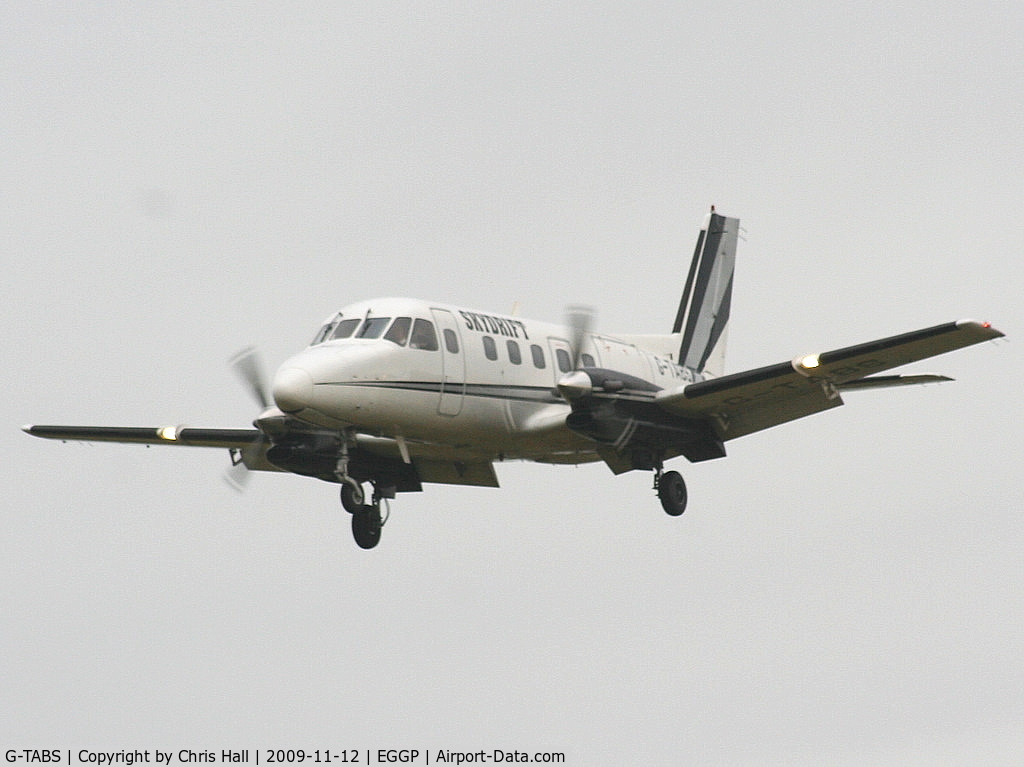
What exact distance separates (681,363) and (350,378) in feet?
28.8

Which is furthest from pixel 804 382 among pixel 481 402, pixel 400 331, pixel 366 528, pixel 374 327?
pixel 366 528

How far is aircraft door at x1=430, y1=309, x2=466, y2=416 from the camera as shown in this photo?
22.1m

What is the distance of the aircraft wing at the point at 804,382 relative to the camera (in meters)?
20.6

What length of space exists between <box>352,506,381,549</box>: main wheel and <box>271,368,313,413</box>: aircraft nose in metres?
3.18

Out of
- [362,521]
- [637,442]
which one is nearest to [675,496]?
[637,442]

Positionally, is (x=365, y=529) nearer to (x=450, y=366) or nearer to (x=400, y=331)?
(x=450, y=366)

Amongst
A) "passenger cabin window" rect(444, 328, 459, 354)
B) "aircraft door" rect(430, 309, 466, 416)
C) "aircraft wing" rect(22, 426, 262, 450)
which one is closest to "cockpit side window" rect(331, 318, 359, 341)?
"aircraft door" rect(430, 309, 466, 416)

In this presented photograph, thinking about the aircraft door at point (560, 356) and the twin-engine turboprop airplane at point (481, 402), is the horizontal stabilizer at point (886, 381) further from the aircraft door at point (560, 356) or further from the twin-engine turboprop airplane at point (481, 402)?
the aircraft door at point (560, 356)

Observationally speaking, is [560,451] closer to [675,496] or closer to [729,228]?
[675,496]

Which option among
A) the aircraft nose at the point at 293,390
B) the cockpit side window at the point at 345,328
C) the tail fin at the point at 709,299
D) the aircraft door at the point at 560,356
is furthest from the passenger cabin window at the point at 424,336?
the tail fin at the point at 709,299

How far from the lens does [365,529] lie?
77.1 ft

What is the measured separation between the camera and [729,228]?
30312 mm

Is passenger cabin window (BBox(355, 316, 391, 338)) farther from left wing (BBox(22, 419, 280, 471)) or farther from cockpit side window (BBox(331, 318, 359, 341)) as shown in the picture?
left wing (BBox(22, 419, 280, 471))

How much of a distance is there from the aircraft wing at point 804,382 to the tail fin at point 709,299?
408 centimetres
